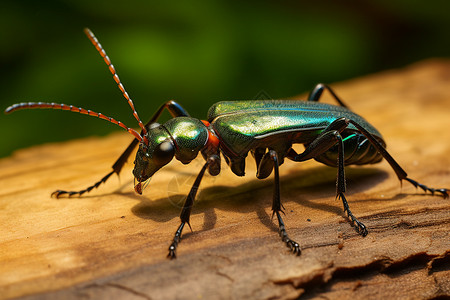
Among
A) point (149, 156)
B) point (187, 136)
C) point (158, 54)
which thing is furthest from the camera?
point (158, 54)

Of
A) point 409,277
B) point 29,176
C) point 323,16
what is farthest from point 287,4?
point 409,277

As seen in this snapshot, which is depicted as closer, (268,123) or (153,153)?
(153,153)

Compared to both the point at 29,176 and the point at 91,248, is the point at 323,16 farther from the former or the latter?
the point at 91,248

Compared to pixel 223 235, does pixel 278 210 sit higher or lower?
higher

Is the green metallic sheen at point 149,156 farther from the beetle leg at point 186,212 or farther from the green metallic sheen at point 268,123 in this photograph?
the green metallic sheen at point 268,123

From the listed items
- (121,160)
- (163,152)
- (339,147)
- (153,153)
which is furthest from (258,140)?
(121,160)

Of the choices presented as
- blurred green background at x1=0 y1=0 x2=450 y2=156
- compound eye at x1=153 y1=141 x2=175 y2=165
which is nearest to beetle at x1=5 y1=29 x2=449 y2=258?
compound eye at x1=153 y1=141 x2=175 y2=165

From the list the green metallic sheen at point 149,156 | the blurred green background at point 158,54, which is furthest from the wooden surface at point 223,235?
the blurred green background at point 158,54

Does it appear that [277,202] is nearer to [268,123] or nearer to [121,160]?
[268,123]
